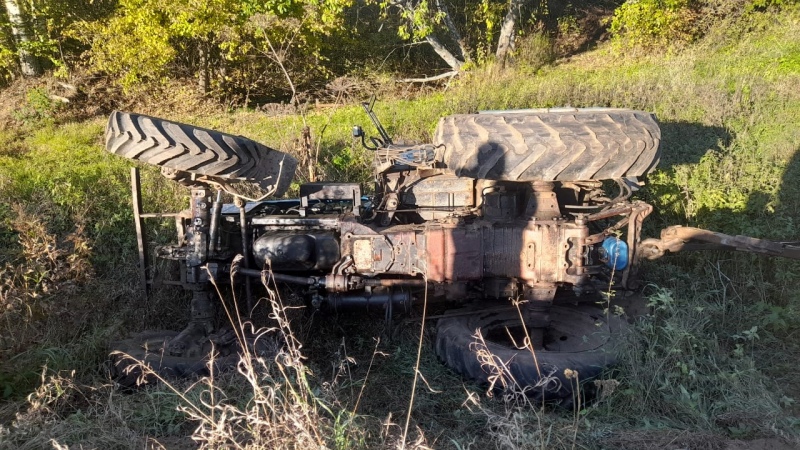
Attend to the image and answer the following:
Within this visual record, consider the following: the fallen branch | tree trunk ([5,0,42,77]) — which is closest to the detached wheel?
the fallen branch

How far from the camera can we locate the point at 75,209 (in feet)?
19.4

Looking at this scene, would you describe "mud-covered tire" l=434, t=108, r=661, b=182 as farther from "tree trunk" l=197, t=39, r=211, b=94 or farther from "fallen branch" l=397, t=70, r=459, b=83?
"tree trunk" l=197, t=39, r=211, b=94

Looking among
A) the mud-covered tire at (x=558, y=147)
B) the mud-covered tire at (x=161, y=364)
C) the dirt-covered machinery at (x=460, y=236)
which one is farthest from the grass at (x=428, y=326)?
the mud-covered tire at (x=558, y=147)

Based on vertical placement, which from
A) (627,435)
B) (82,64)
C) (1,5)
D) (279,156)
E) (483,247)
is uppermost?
(1,5)

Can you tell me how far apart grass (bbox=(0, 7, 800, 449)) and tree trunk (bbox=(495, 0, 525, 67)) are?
2906mm

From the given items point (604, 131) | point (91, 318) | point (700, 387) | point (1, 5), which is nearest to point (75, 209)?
point (91, 318)

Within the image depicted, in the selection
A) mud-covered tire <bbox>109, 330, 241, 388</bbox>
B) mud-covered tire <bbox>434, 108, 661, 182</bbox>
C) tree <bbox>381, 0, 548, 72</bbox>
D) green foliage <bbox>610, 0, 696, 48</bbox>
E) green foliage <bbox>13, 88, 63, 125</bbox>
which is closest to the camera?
mud-covered tire <bbox>434, 108, 661, 182</bbox>

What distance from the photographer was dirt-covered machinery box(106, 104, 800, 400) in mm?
3637

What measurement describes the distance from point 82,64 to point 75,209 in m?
6.15

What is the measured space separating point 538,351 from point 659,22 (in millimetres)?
8667

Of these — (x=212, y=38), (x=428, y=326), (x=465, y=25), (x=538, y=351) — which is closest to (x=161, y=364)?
(x=428, y=326)

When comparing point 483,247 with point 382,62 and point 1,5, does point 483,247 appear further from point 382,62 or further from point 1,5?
point 1,5

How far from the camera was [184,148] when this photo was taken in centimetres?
349

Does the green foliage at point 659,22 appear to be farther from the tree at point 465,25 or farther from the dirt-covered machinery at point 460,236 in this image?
the dirt-covered machinery at point 460,236
